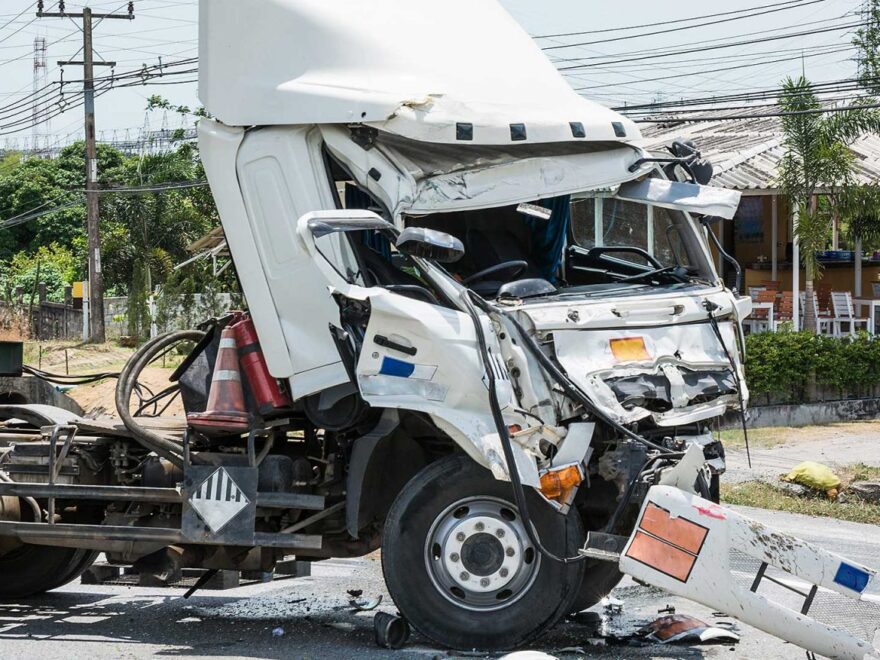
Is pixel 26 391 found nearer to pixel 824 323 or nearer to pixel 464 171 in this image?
pixel 464 171

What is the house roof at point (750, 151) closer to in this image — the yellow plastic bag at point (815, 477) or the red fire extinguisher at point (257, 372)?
the yellow plastic bag at point (815, 477)

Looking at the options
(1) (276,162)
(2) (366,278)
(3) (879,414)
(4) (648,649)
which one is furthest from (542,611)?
(3) (879,414)

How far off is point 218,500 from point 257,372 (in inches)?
28.1

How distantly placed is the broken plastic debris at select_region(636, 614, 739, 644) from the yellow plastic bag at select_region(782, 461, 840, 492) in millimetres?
5403

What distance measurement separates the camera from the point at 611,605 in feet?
24.5

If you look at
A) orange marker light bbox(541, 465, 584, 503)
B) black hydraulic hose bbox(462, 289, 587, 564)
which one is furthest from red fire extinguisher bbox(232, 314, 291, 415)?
orange marker light bbox(541, 465, 584, 503)

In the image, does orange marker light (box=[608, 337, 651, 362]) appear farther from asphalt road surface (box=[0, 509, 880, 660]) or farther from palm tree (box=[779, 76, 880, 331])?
A: palm tree (box=[779, 76, 880, 331])

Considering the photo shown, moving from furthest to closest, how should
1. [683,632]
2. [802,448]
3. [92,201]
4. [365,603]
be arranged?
1. [92,201]
2. [802,448]
3. [365,603]
4. [683,632]

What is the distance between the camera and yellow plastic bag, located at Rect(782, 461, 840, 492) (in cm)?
1182

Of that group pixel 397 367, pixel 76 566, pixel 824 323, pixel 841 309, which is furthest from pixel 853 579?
pixel 824 323

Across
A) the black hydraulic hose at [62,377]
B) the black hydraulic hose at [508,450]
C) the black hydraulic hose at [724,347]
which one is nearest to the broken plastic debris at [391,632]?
the black hydraulic hose at [508,450]

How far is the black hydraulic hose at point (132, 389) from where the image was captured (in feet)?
23.2

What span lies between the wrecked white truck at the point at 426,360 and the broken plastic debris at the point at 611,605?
0.11 metres

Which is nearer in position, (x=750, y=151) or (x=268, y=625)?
(x=268, y=625)
